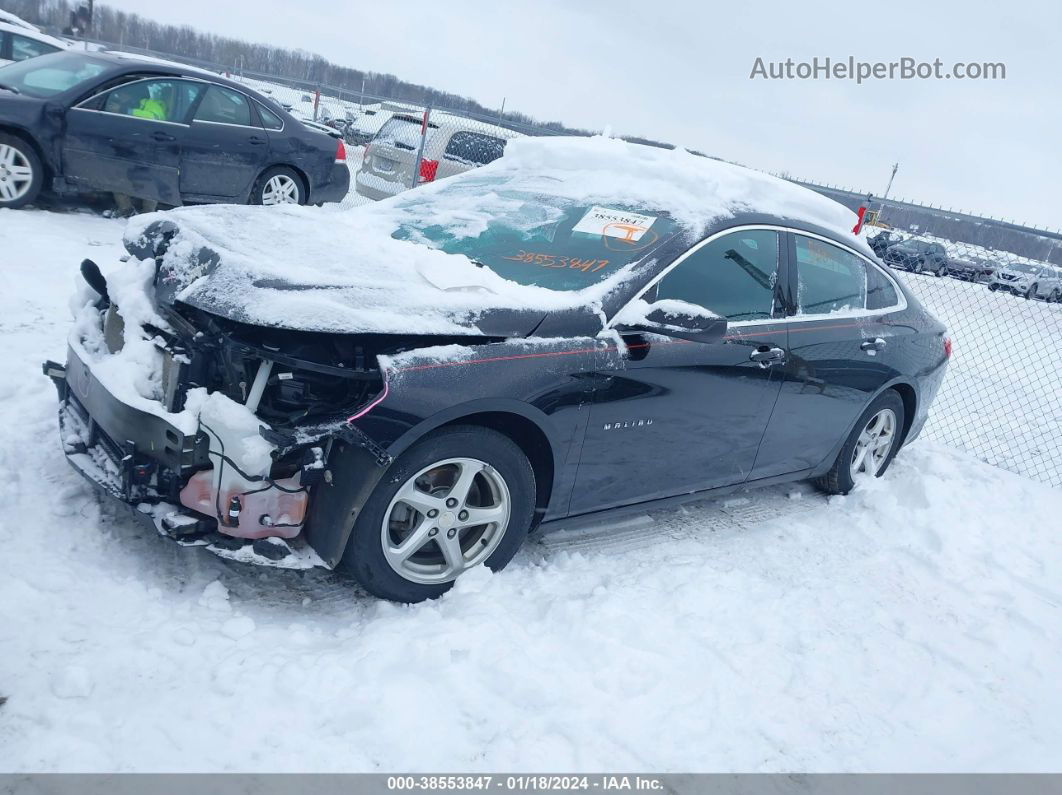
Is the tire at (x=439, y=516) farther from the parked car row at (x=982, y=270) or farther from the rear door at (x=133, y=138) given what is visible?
the parked car row at (x=982, y=270)

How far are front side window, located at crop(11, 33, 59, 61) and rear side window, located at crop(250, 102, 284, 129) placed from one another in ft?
16.7

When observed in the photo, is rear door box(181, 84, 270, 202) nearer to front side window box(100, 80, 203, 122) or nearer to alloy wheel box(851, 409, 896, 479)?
front side window box(100, 80, 203, 122)

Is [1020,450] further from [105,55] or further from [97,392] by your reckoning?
[105,55]

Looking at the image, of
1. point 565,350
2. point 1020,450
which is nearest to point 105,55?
point 565,350

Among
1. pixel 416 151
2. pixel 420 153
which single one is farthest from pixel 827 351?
pixel 416 151

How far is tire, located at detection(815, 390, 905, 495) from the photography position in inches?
196

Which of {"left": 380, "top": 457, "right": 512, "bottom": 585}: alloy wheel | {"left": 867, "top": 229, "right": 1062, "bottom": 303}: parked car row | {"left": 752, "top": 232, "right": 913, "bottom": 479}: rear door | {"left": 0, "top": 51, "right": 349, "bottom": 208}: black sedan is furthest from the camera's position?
{"left": 867, "top": 229, "right": 1062, "bottom": 303}: parked car row

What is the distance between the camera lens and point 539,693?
2.77 m

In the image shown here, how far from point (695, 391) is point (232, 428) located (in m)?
2.05

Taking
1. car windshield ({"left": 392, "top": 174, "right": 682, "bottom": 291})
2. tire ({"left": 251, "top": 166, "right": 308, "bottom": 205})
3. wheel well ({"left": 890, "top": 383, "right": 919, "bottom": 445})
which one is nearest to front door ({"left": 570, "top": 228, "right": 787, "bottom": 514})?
car windshield ({"left": 392, "top": 174, "right": 682, "bottom": 291})

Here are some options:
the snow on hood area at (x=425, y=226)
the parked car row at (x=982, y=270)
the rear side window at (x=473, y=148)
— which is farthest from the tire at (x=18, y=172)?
the parked car row at (x=982, y=270)

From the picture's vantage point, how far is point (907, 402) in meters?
5.32

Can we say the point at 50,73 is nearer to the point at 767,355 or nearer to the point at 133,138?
the point at 133,138

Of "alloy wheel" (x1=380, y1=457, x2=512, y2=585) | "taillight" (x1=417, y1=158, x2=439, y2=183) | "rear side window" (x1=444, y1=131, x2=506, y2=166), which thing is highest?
"rear side window" (x1=444, y1=131, x2=506, y2=166)
